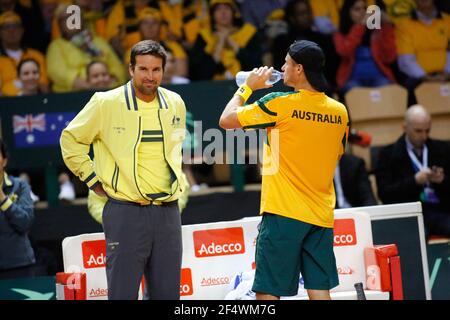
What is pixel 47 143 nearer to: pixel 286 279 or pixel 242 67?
pixel 242 67

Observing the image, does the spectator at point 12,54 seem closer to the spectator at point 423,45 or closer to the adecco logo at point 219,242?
the adecco logo at point 219,242

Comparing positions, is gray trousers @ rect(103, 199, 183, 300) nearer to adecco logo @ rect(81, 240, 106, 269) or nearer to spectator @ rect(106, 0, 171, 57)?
adecco logo @ rect(81, 240, 106, 269)

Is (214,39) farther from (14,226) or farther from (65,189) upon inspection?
(14,226)

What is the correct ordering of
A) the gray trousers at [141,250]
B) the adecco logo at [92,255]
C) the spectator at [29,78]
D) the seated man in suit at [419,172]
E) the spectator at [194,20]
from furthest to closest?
the spectator at [194,20], the spectator at [29,78], the seated man in suit at [419,172], the adecco logo at [92,255], the gray trousers at [141,250]

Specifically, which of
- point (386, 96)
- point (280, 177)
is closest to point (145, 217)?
point (280, 177)

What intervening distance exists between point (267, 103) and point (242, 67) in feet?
13.2

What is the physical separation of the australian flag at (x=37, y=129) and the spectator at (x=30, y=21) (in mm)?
1230

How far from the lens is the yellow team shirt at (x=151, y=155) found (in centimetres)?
615

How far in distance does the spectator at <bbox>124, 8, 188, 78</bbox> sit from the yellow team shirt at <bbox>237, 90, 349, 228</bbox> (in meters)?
3.83

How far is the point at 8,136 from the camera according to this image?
366 inches

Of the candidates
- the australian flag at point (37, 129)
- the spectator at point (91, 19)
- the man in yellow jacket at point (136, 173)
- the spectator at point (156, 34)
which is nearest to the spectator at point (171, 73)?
the spectator at point (156, 34)

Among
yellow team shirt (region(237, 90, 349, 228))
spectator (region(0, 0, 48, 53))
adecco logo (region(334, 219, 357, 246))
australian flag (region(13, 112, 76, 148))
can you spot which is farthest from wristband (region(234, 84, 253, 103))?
spectator (region(0, 0, 48, 53))
